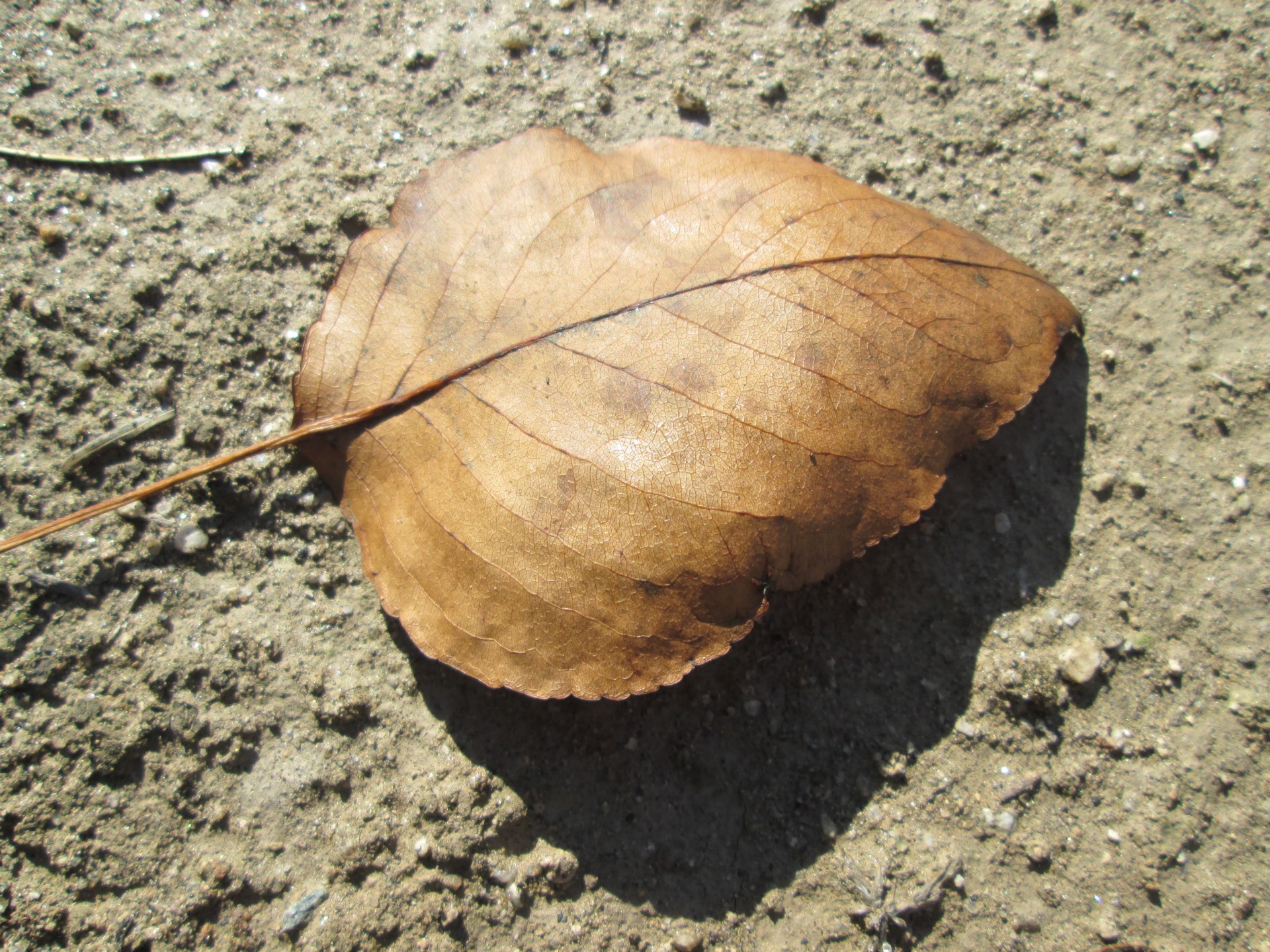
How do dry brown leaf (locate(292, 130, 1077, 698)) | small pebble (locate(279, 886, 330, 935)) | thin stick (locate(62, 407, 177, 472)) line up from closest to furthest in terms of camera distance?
dry brown leaf (locate(292, 130, 1077, 698))
small pebble (locate(279, 886, 330, 935))
thin stick (locate(62, 407, 177, 472))

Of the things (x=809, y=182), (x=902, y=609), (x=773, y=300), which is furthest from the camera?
(x=902, y=609)

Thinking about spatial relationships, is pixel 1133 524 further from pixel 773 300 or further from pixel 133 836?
pixel 133 836

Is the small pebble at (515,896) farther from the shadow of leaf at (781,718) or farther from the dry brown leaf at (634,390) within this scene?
the dry brown leaf at (634,390)

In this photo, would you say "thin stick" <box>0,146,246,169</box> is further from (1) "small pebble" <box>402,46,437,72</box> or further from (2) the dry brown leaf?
(2) the dry brown leaf

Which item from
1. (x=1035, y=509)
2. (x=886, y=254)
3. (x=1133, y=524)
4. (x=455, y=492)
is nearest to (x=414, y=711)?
(x=455, y=492)

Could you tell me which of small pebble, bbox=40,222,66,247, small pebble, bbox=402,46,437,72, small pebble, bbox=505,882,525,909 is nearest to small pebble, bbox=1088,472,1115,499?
small pebble, bbox=505,882,525,909

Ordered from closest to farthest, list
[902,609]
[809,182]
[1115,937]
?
[809,182], [1115,937], [902,609]

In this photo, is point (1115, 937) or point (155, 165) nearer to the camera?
point (1115, 937)
